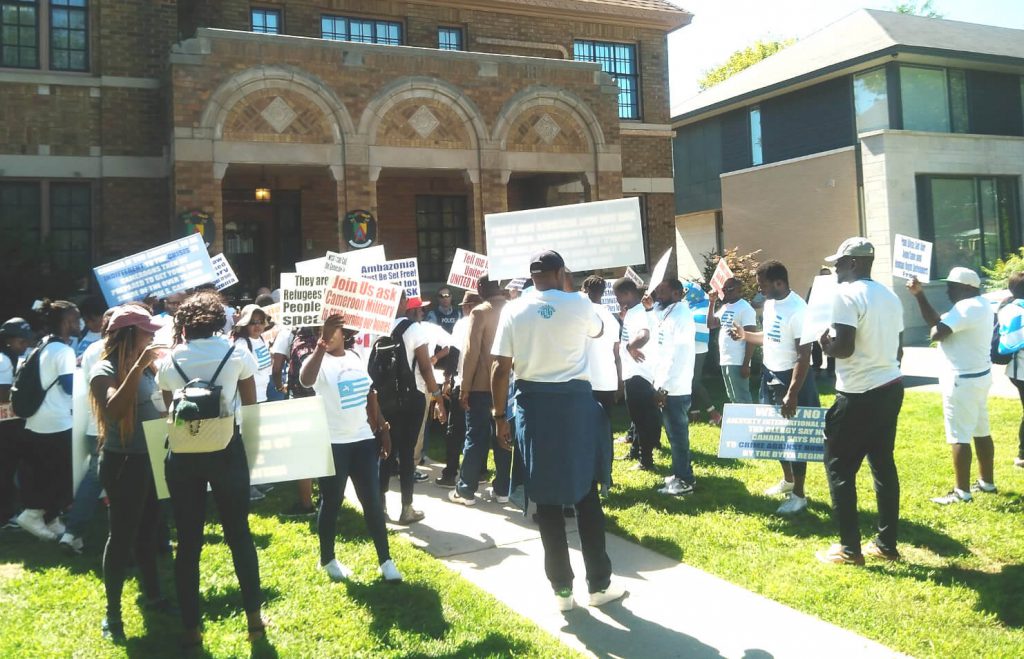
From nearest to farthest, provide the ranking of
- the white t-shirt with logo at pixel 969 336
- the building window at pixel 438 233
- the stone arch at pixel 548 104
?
the white t-shirt with logo at pixel 969 336 < the stone arch at pixel 548 104 < the building window at pixel 438 233

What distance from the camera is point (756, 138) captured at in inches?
1052

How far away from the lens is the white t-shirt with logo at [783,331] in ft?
22.7

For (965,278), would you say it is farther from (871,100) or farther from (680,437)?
(871,100)

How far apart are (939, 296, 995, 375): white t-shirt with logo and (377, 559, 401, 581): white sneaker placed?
187 inches

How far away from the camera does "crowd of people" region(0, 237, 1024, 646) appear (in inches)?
180

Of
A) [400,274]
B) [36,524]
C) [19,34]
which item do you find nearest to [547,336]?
[400,274]

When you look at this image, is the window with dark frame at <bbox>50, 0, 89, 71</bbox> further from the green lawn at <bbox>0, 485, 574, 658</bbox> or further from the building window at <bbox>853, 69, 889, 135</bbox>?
the building window at <bbox>853, 69, 889, 135</bbox>

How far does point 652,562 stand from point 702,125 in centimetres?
2508

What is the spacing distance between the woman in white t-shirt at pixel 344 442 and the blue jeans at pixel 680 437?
3061 mm

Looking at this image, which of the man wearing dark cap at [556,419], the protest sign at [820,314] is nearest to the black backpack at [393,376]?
the man wearing dark cap at [556,419]

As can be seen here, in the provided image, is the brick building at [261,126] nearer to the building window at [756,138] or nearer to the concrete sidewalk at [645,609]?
the building window at [756,138]

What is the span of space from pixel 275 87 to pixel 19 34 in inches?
209

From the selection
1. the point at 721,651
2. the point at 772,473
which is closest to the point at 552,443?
Result: the point at 721,651

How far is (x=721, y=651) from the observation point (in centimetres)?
430
